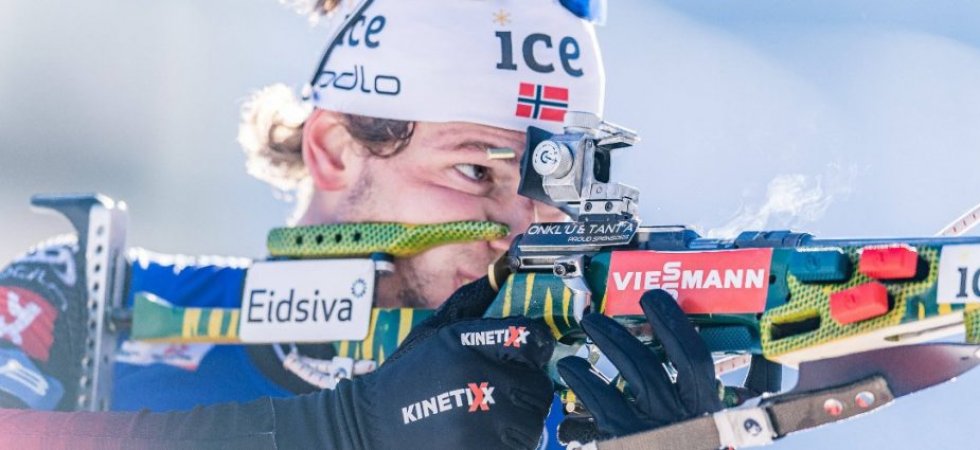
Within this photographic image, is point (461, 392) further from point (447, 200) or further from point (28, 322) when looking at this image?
point (28, 322)

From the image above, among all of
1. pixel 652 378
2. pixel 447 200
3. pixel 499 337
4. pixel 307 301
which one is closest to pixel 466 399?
pixel 499 337

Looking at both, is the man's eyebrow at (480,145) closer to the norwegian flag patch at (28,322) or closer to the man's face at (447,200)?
the man's face at (447,200)

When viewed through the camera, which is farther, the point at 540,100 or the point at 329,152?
the point at 329,152

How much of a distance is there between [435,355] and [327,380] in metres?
1.13

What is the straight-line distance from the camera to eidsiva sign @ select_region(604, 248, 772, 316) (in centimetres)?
396

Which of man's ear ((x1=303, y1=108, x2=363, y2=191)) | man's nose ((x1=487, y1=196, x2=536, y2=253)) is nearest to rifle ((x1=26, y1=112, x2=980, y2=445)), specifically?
man's nose ((x1=487, y1=196, x2=536, y2=253))

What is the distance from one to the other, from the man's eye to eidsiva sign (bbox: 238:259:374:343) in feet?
1.43

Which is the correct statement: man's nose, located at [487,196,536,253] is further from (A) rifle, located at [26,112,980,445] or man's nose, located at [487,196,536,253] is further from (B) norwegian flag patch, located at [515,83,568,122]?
(A) rifle, located at [26,112,980,445]

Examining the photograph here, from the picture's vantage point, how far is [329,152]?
241 inches

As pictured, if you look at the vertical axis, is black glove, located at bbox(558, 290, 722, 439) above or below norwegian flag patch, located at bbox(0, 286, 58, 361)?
above

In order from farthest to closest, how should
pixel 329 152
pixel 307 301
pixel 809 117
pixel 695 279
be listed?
pixel 329 152, pixel 307 301, pixel 809 117, pixel 695 279

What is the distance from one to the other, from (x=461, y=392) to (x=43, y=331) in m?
1.79

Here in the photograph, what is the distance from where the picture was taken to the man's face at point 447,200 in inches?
220

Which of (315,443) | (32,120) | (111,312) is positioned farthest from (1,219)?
(315,443)
